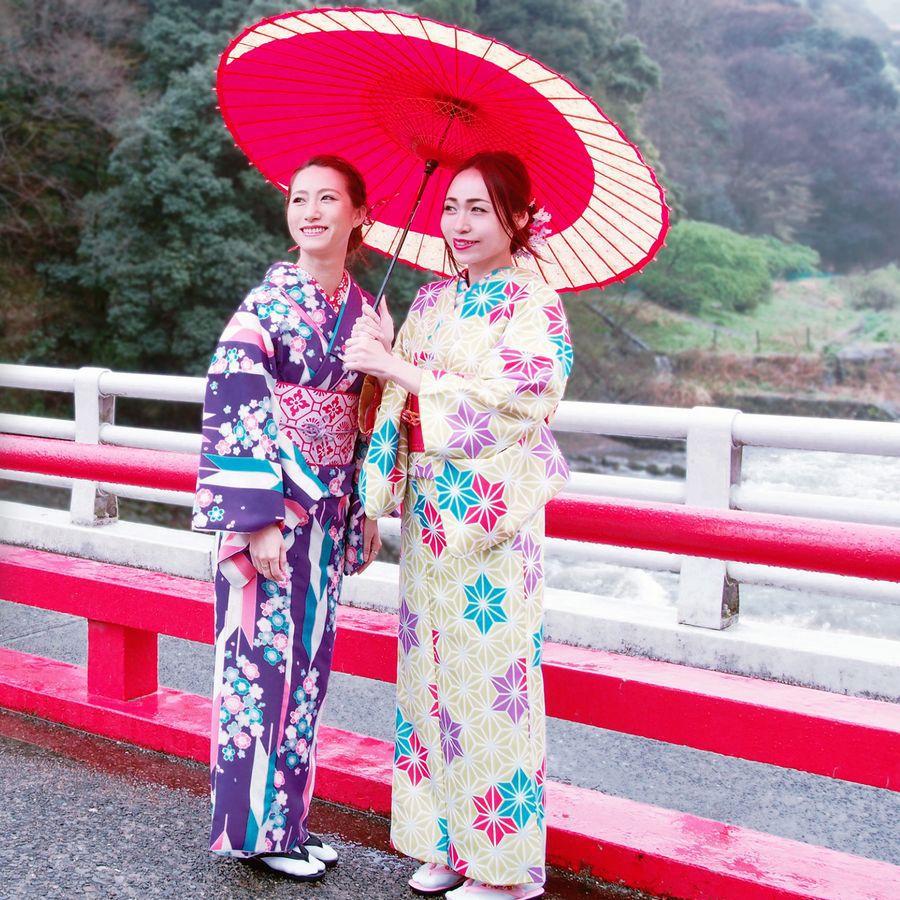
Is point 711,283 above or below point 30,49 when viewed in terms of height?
below

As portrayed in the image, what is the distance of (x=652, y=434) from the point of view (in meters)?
3.59

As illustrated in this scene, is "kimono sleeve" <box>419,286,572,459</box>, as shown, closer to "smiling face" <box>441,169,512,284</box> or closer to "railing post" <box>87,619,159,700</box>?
"smiling face" <box>441,169,512,284</box>

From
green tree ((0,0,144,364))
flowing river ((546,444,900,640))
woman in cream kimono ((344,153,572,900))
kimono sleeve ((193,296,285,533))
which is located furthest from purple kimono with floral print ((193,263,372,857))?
green tree ((0,0,144,364))

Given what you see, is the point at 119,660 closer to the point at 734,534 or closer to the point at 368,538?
the point at 368,538

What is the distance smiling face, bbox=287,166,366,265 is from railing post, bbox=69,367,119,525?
9.94 feet

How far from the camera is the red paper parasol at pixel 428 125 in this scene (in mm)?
1816

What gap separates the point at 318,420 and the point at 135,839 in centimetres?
101

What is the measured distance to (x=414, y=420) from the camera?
195 centimetres

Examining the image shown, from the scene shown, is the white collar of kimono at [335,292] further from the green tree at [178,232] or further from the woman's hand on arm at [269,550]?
the green tree at [178,232]

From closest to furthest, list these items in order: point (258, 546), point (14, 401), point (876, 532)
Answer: point (876, 532) < point (258, 546) < point (14, 401)

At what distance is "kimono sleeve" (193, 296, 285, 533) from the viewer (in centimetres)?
186

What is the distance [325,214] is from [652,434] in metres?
1.90

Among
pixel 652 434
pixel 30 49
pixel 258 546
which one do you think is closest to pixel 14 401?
pixel 30 49

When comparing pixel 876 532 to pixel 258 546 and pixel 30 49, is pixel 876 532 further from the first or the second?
pixel 30 49
